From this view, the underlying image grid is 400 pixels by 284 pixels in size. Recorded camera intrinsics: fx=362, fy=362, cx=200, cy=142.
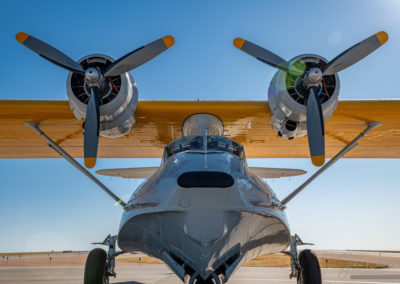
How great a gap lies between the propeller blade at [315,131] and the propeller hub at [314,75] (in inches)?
9.2

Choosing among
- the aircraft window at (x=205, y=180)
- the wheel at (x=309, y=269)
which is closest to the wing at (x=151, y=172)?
the wheel at (x=309, y=269)

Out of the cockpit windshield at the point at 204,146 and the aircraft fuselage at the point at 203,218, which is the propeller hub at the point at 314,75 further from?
the aircraft fuselage at the point at 203,218

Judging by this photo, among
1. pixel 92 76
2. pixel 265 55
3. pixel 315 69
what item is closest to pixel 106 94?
pixel 92 76

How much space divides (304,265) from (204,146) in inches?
117

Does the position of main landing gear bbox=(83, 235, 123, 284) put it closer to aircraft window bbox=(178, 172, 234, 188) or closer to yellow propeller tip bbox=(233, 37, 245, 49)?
aircraft window bbox=(178, 172, 234, 188)

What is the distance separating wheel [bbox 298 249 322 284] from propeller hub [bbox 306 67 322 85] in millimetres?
3076

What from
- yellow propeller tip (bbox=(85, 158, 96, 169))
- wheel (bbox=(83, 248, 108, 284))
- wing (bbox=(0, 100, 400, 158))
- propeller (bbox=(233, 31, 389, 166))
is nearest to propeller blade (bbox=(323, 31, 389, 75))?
propeller (bbox=(233, 31, 389, 166))

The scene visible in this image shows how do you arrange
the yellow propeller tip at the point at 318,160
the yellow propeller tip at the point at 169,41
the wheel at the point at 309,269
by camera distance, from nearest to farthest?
the yellow propeller tip at the point at 318,160
the wheel at the point at 309,269
the yellow propeller tip at the point at 169,41

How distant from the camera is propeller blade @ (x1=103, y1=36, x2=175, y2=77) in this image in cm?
609

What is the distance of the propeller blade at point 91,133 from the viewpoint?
5816mm

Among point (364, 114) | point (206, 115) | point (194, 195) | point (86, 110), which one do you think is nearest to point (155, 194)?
point (194, 195)

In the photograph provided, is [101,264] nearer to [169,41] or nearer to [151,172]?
[151,172]

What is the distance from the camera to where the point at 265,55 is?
21.7 feet

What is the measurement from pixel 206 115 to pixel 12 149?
624cm
